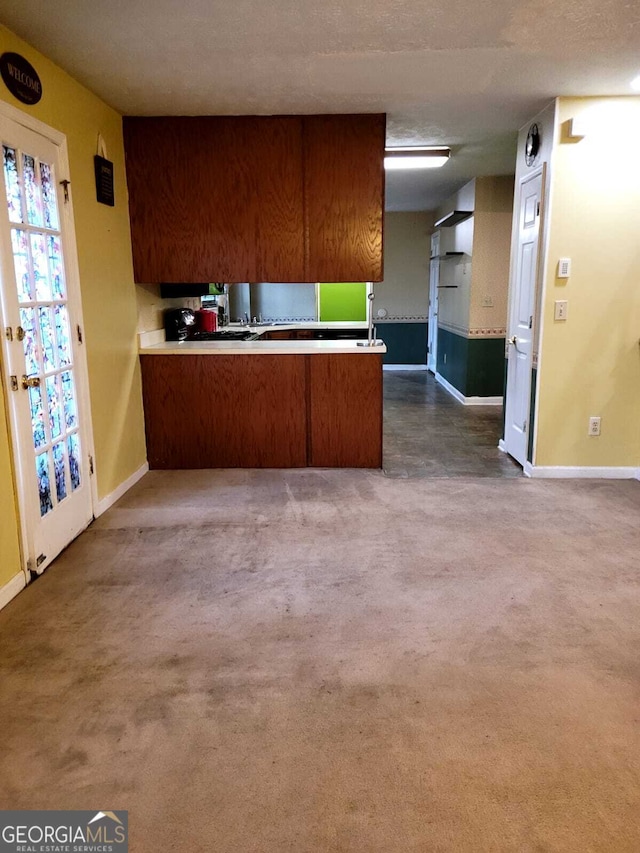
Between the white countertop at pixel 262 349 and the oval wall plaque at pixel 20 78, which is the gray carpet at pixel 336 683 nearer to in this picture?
the white countertop at pixel 262 349

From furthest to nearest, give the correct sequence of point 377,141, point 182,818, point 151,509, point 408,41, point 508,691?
point 377,141 → point 151,509 → point 408,41 → point 508,691 → point 182,818

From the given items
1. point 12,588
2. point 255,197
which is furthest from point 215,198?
point 12,588

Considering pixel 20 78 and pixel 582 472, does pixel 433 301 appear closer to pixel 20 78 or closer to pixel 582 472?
pixel 582 472

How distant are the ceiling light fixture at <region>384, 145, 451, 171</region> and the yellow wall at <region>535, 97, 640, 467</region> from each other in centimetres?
138

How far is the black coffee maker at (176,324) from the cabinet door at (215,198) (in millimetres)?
738

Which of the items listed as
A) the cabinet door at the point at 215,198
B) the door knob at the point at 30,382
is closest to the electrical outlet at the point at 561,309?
the cabinet door at the point at 215,198

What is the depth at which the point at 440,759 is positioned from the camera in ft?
5.80

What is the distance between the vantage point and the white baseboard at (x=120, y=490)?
3.74 m

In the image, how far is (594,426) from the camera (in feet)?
14.1

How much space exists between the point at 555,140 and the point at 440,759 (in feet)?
12.1

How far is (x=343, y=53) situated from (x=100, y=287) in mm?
1909

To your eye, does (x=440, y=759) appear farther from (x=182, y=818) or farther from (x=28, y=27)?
(x=28, y=27)

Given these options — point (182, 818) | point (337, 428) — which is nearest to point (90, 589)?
point (182, 818)

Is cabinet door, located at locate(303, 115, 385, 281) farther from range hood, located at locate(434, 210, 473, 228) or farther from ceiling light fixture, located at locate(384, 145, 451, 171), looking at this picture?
range hood, located at locate(434, 210, 473, 228)
